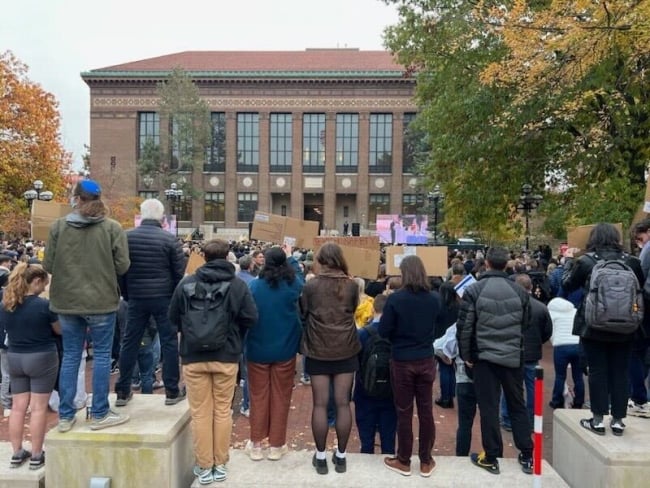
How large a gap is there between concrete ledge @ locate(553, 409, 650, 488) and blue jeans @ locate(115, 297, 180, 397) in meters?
3.61

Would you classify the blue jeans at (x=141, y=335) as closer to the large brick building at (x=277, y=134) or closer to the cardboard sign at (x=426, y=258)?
the cardboard sign at (x=426, y=258)

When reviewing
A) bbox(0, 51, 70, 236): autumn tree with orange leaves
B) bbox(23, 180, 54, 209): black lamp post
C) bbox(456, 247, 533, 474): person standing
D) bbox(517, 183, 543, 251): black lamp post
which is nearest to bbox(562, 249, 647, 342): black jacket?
bbox(456, 247, 533, 474): person standing

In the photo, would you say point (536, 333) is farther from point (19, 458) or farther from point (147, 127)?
point (147, 127)

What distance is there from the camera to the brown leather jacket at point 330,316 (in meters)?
4.38

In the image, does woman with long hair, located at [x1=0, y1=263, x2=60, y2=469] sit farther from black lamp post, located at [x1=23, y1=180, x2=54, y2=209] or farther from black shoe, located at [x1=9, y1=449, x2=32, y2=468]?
black lamp post, located at [x1=23, y1=180, x2=54, y2=209]

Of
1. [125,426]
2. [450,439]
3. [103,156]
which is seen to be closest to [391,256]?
[450,439]

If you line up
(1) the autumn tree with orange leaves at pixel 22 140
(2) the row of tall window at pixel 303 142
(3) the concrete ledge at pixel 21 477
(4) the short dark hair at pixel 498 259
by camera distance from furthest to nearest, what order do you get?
(2) the row of tall window at pixel 303 142, (1) the autumn tree with orange leaves at pixel 22 140, (4) the short dark hair at pixel 498 259, (3) the concrete ledge at pixel 21 477

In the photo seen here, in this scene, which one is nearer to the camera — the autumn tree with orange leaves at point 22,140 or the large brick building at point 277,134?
the autumn tree with orange leaves at point 22,140

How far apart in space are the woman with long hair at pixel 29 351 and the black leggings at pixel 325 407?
2246mm

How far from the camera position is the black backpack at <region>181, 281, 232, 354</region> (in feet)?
13.3

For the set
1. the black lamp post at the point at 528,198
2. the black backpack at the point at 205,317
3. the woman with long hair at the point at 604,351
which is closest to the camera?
the black backpack at the point at 205,317

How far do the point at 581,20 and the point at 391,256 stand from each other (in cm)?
573

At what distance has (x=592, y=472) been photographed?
4277 mm

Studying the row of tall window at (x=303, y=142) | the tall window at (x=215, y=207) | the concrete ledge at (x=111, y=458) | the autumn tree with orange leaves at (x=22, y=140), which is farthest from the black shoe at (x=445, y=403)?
the tall window at (x=215, y=207)
